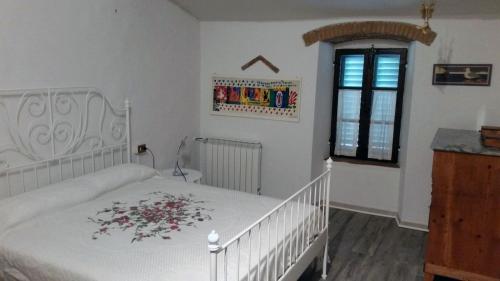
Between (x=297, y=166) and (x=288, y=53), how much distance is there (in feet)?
3.84

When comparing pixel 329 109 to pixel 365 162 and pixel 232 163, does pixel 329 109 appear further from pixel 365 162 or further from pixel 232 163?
pixel 232 163

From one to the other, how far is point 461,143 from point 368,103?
1779 millimetres

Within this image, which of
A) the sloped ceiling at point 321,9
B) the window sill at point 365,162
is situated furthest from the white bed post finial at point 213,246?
the window sill at point 365,162

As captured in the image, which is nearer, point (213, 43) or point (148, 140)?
point (148, 140)

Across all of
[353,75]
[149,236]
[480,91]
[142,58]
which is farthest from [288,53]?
[149,236]

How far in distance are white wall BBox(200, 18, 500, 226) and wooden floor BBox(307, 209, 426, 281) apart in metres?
0.24

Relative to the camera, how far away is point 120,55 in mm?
3512

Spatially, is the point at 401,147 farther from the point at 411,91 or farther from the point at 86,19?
the point at 86,19

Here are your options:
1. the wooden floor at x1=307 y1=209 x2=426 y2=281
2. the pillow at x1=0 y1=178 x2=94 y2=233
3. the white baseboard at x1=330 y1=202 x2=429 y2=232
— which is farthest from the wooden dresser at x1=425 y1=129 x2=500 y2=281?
the pillow at x1=0 y1=178 x2=94 y2=233

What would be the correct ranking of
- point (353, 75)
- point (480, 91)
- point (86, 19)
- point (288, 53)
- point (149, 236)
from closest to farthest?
1. point (149, 236)
2. point (86, 19)
3. point (480, 91)
4. point (288, 53)
5. point (353, 75)

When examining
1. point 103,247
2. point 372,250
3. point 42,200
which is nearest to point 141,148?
point 42,200

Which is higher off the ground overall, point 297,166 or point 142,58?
point 142,58

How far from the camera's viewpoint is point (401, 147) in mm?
4293

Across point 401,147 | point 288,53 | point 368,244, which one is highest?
point 288,53
